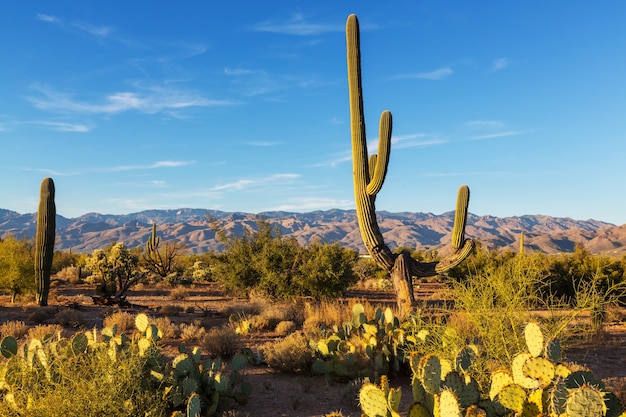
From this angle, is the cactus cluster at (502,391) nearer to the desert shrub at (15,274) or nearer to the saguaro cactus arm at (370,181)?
the saguaro cactus arm at (370,181)

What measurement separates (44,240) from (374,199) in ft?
37.0

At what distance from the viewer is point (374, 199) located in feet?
41.7

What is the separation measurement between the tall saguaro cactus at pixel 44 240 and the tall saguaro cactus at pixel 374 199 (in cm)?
1048

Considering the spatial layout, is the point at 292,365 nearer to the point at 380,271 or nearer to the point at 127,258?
the point at 127,258

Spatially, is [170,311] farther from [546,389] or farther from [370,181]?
[546,389]

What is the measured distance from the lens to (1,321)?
11.6 metres

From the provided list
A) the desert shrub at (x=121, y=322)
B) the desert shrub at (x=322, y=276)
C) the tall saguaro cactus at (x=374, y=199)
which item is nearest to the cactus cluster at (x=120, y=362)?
the desert shrub at (x=121, y=322)

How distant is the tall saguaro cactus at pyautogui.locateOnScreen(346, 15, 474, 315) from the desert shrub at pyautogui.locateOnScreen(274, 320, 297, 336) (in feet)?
9.17

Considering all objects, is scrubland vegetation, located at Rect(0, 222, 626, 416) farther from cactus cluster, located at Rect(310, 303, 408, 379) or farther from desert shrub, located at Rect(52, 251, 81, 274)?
desert shrub, located at Rect(52, 251, 81, 274)

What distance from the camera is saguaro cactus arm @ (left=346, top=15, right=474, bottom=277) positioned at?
12352mm

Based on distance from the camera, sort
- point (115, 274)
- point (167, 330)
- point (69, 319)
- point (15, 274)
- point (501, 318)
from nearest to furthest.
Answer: point (501, 318) → point (167, 330) → point (69, 319) → point (15, 274) → point (115, 274)

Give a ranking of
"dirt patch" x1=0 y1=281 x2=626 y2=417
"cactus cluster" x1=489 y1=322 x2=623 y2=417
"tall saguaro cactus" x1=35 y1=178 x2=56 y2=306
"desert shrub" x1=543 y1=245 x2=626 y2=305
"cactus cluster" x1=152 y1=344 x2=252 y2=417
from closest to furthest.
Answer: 1. "cactus cluster" x1=489 y1=322 x2=623 y2=417
2. "cactus cluster" x1=152 y1=344 x2=252 y2=417
3. "dirt patch" x1=0 y1=281 x2=626 y2=417
4. "tall saguaro cactus" x1=35 y1=178 x2=56 y2=306
5. "desert shrub" x1=543 y1=245 x2=626 y2=305

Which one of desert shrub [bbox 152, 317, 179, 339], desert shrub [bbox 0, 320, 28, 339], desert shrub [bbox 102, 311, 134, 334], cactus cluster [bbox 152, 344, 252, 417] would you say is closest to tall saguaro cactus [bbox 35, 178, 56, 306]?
desert shrub [bbox 0, 320, 28, 339]

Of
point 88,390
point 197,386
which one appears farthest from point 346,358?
point 88,390
